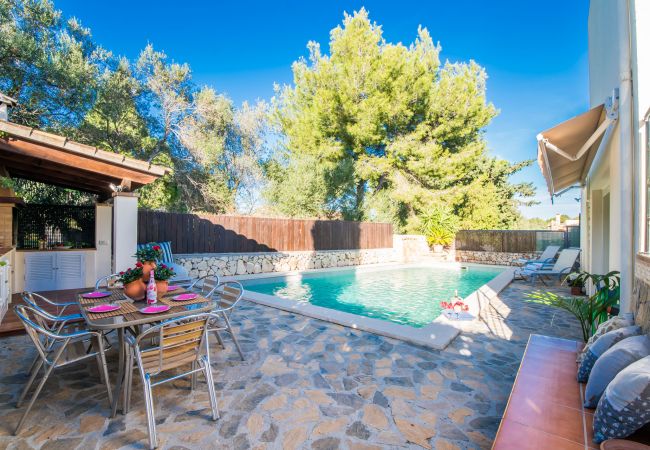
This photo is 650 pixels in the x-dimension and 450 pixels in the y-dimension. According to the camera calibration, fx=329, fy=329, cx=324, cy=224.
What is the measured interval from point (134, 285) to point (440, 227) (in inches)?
620

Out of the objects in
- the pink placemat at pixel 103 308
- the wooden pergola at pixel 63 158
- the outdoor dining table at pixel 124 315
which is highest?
the wooden pergola at pixel 63 158

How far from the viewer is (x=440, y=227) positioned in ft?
55.8

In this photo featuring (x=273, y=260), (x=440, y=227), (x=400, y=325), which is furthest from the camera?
(x=440, y=227)

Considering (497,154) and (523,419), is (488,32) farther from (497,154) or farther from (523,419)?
(523,419)

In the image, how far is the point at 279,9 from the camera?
46.9ft

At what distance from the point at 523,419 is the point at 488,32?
18553 millimetres

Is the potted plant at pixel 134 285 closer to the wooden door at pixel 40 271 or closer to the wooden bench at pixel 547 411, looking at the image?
the wooden bench at pixel 547 411

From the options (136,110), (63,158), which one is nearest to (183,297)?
(63,158)

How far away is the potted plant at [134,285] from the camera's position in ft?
11.1

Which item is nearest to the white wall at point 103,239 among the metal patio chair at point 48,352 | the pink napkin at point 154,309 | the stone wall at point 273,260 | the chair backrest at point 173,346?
the stone wall at point 273,260

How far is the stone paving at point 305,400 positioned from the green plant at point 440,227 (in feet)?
42.9

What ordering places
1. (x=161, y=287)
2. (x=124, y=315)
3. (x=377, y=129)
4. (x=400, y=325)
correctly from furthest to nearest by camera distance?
(x=377, y=129), (x=400, y=325), (x=161, y=287), (x=124, y=315)

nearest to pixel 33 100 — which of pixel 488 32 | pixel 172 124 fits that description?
pixel 172 124

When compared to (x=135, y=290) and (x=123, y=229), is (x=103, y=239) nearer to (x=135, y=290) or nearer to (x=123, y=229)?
(x=123, y=229)
